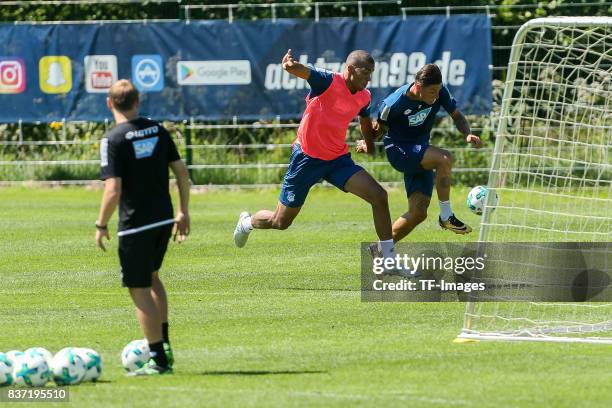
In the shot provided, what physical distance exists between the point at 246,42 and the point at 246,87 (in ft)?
2.69

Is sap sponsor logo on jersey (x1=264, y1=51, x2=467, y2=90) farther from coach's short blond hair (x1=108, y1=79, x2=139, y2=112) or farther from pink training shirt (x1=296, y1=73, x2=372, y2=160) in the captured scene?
coach's short blond hair (x1=108, y1=79, x2=139, y2=112)

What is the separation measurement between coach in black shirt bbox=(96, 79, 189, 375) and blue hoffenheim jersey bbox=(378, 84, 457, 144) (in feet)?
16.6

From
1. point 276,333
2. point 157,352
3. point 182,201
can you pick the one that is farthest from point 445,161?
point 157,352

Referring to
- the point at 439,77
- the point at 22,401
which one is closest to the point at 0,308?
the point at 22,401

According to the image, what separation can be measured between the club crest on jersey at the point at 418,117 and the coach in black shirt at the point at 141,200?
5222 millimetres

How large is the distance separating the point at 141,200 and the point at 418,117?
553 cm

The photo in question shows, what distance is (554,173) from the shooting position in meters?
13.8

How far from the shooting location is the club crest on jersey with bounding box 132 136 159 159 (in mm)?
8531

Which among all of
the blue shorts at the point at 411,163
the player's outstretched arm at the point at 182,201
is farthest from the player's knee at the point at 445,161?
the player's outstretched arm at the point at 182,201

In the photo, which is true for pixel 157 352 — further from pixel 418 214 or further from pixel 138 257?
pixel 418 214

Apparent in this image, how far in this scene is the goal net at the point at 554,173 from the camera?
10039 millimetres

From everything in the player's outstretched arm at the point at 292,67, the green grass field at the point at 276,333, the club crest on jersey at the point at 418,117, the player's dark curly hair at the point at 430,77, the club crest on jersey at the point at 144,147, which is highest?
the player's outstretched arm at the point at 292,67

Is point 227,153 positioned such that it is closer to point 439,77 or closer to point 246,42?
point 246,42

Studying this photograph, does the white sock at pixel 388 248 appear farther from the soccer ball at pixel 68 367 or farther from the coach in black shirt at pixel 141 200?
the soccer ball at pixel 68 367
